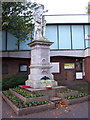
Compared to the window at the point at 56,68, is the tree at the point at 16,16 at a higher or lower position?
higher

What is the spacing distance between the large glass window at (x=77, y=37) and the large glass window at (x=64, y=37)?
0.75m

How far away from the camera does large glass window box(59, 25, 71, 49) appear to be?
1873 cm

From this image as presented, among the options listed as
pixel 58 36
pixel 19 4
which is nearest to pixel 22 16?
pixel 19 4

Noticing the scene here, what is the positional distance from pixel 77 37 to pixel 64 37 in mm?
1973

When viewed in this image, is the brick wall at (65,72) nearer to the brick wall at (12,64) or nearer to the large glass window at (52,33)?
the large glass window at (52,33)

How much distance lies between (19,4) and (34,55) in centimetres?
669

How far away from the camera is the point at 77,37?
1894 cm

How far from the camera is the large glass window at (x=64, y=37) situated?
18734mm

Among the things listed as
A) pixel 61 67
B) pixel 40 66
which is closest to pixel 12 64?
pixel 61 67

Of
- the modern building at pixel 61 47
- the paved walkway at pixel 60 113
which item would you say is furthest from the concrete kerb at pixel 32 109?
the modern building at pixel 61 47

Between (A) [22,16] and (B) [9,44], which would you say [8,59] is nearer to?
(B) [9,44]

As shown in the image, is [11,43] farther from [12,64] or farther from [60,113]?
[60,113]

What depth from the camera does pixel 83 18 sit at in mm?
18406

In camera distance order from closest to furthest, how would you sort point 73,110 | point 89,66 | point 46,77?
point 73,110 → point 46,77 → point 89,66
